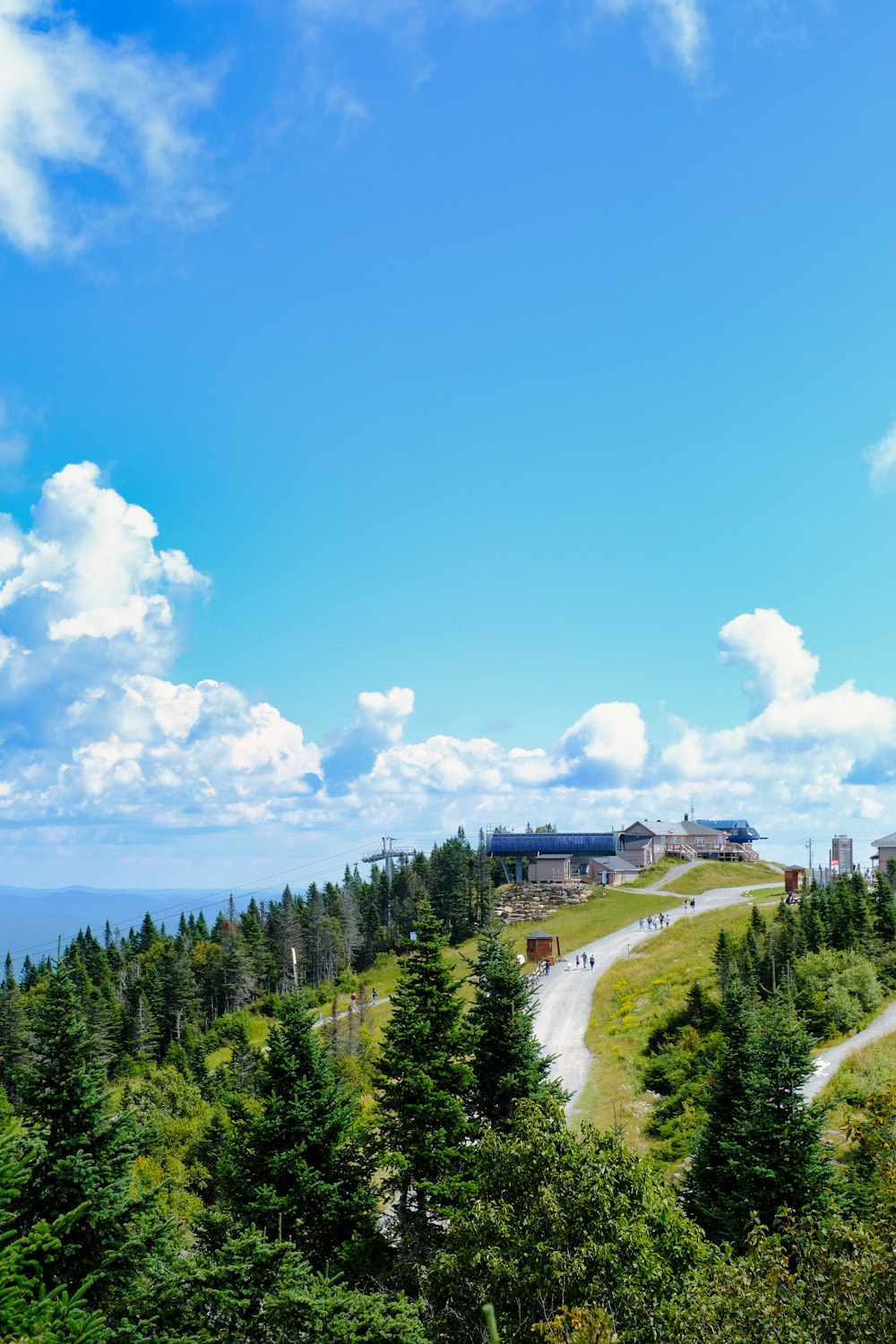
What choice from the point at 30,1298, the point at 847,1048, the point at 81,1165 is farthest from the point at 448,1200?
the point at 847,1048

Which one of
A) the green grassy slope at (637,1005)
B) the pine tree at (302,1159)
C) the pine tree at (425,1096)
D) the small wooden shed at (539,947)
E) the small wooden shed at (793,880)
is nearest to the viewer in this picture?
the pine tree at (302,1159)

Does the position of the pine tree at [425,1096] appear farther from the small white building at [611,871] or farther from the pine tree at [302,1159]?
the small white building at [611,871]

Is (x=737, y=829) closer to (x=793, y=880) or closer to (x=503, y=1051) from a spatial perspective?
(x=793, y=880)

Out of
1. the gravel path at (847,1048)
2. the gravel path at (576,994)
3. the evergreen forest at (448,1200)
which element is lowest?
the gravel path at (576,994)

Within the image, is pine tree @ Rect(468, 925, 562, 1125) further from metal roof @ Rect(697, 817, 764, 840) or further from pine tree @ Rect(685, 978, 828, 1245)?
metal roof @ Rect(697, 817, 764, 840)

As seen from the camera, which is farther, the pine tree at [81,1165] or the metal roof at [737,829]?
the metal roof at [737,829]

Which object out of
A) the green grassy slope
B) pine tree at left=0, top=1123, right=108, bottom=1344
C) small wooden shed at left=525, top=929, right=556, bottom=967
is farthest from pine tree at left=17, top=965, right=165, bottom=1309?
small wooden shed at left=525, top=929, right=556, bottom=967

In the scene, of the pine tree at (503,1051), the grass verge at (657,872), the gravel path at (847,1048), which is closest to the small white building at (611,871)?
the grass verge at (657,872)
